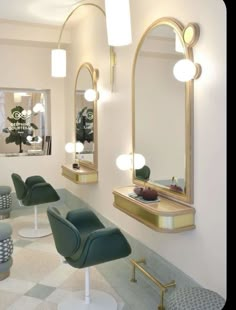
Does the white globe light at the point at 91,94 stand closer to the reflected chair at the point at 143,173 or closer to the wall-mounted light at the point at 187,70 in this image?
the reflected chair at the point at 143,173

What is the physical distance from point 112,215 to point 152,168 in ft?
3.54

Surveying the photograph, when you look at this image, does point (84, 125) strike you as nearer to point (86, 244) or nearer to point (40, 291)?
point (40, 291)

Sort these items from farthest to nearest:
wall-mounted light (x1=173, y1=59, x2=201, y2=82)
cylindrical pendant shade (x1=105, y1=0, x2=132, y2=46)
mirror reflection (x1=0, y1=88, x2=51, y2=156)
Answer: mirror reflection (x1=0, y1=88, x2=51, y2=156)
cylindrical pendant shade (x1=105, y1=0, x2=132, y2=46)
wall-mounted light (x1=173, y1=59, x2=201, y2=82)

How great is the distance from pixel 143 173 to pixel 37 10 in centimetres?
249

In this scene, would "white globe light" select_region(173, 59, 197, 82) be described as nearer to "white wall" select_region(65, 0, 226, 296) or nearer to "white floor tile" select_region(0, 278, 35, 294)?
"white wall" select_region(65, 0, 226, 296)

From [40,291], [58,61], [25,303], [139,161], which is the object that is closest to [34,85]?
[58,61]

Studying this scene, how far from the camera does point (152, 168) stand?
102 inches

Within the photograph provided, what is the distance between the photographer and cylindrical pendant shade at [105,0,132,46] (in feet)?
7.23

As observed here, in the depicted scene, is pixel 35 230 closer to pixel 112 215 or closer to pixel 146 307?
pixel 112 215

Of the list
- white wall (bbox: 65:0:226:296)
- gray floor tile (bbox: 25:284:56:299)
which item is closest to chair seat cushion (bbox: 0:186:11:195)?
gray floor tile (bbox: 25:284:56:299)

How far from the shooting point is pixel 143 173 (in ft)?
8.84

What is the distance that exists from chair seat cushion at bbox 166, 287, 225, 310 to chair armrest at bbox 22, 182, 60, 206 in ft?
8.00

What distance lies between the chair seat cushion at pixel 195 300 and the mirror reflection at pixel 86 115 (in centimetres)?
223

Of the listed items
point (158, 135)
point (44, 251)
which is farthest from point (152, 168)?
point (44, 251)
